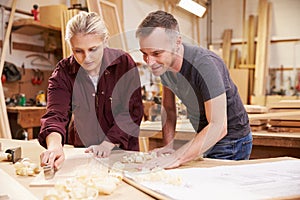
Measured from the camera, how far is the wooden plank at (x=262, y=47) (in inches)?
225

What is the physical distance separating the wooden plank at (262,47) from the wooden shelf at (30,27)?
11.4ft

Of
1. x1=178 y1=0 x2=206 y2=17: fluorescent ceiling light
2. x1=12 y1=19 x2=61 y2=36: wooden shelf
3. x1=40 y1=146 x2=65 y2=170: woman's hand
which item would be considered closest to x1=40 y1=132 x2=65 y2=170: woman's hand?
x1=40 y1=146 x2=65 y2=170: woman's hand

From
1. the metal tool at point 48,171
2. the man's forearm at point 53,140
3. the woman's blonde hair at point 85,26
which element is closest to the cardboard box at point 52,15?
the woman's blonde hair at point 85,26

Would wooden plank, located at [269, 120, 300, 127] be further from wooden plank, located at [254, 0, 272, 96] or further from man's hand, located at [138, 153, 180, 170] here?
wooden plank, located at [254, 0, 272, 96]

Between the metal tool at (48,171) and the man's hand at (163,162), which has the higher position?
the man's hand at (163,162)

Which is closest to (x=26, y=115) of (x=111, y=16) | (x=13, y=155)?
(x=111, y=16)

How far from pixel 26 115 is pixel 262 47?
4299 mm

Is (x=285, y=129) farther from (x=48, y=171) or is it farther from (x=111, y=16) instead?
(x=111, y=16)

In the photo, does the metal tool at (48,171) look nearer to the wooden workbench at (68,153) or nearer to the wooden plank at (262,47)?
the wooden workbench at (68,153)

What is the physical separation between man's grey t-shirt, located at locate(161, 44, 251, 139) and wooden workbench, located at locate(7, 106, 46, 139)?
1.87m

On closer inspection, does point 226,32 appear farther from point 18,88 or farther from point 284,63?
point 18,88

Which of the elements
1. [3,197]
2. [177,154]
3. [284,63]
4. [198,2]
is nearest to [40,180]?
[3,197]

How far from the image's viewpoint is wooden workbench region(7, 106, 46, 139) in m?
3.00

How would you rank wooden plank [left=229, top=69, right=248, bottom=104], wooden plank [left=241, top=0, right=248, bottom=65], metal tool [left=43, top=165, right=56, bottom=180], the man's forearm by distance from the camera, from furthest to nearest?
wooden plank [left=241, top=0, right=248, bottom=65] < wooden plank [left=229, top=69, right=248, bottom=104] < the man's forearm < metal tool [left=43, top=165, right=56, bottom=180]
